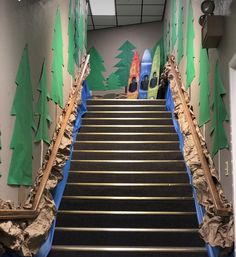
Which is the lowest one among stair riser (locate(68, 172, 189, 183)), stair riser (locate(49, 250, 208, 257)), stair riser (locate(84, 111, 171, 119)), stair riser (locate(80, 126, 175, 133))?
stair riser (locate(49, 250, 208, 257))

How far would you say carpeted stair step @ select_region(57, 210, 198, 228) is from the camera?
4.01m

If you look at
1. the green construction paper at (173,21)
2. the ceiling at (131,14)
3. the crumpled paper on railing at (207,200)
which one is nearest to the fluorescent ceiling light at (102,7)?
the ceiling at (131,14)

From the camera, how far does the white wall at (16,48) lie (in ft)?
10.2

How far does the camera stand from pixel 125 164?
5.02 m

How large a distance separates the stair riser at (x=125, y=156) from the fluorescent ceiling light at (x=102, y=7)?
4850mm

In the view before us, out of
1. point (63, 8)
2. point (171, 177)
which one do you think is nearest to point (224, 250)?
point (171, 177)

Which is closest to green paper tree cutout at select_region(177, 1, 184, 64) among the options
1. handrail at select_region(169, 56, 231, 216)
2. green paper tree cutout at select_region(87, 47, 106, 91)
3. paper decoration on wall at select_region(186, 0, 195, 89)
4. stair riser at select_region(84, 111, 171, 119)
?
paper decoration on wall at select_region(186, 0, 195, 89)

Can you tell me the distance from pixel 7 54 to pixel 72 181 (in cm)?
203

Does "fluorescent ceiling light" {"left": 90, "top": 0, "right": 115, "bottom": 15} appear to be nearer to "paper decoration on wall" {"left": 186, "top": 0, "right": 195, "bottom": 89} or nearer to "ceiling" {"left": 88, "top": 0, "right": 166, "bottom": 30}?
"ceiling" {"left": 88, "top": 0, "right": 166, "bottom": 30}

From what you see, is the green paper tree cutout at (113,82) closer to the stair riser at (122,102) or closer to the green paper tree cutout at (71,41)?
the stair riser at (122,102)

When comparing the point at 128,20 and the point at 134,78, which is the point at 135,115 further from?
the point at 128,20

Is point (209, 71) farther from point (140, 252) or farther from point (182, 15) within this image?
point (182, 15)

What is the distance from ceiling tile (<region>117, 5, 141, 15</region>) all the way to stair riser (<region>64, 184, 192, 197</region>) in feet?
18.9

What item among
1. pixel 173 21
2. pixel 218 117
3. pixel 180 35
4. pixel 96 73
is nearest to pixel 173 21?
pixel 173 21
